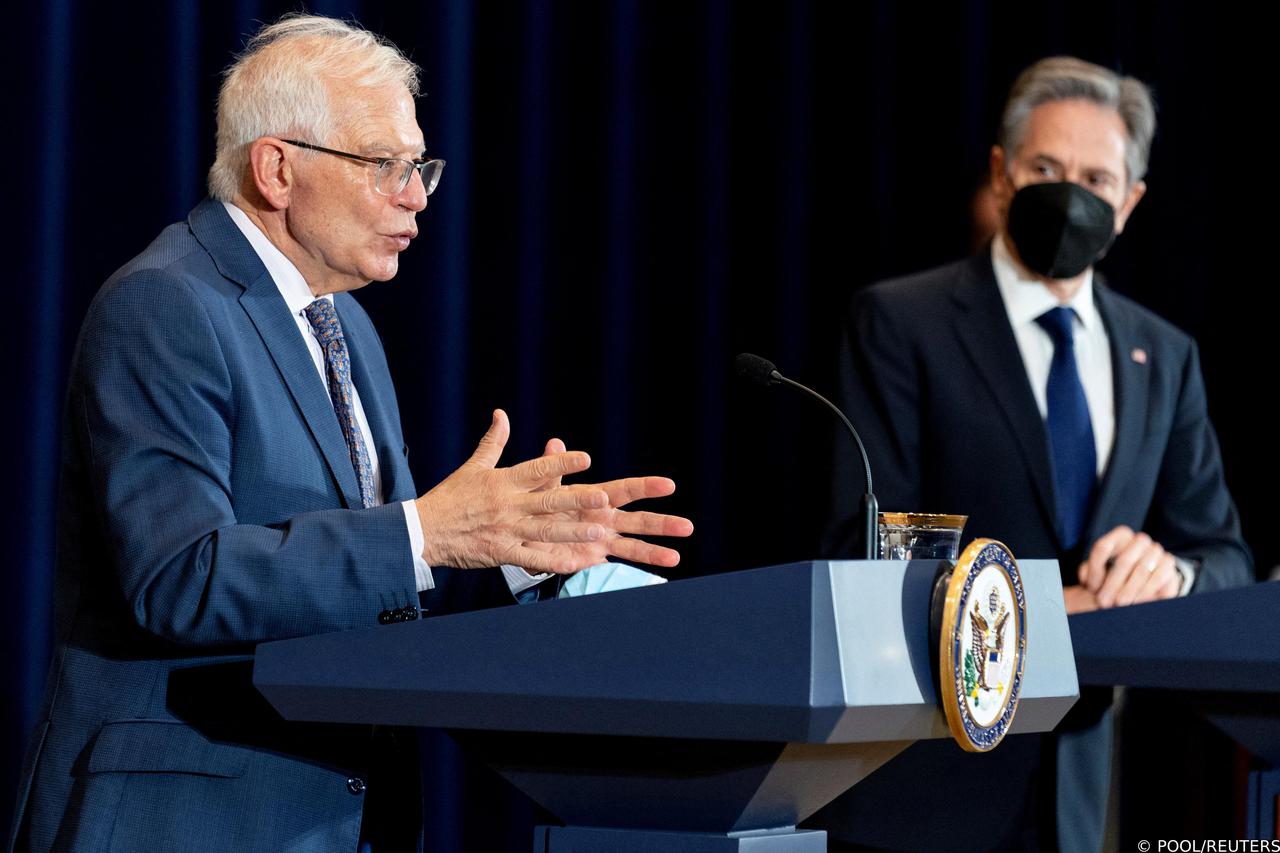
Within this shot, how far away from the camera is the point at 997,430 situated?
2799 millimetres

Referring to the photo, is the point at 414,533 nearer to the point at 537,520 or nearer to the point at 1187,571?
the point at 537,520

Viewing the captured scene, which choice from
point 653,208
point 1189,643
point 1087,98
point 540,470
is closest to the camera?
point 540,470

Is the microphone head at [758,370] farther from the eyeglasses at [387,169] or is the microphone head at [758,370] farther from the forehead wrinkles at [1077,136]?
the forehead wrinkles at [1077,136]

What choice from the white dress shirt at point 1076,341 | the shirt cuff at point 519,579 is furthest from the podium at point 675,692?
the white dress shirt at point 1076,341

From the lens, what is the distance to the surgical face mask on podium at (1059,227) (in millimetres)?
2857

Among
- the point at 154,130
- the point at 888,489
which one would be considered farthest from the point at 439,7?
the point at 888,489

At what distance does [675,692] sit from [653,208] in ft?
7.61

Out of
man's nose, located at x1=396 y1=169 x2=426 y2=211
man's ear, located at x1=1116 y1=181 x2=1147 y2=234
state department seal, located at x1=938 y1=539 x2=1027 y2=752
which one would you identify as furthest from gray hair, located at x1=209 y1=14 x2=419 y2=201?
man's ear, located at x1=1116 y1=181 x2=1147 y2=234

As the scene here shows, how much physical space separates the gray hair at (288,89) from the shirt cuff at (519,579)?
564 millimetres

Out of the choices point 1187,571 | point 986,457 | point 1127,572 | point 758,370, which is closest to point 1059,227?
point 986,457

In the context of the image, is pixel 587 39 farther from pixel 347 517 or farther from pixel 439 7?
pixel 347 517

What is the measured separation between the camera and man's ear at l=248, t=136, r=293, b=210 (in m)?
1.91

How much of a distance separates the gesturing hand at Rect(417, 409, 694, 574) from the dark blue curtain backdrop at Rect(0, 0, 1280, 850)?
4.09ft

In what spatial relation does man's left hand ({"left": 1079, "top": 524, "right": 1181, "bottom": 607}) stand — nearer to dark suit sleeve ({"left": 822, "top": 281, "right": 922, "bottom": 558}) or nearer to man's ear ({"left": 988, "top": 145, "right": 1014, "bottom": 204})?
dark suit sleeve ({"left": 822, "top": 281, "right": 922, "bottom": 558})
